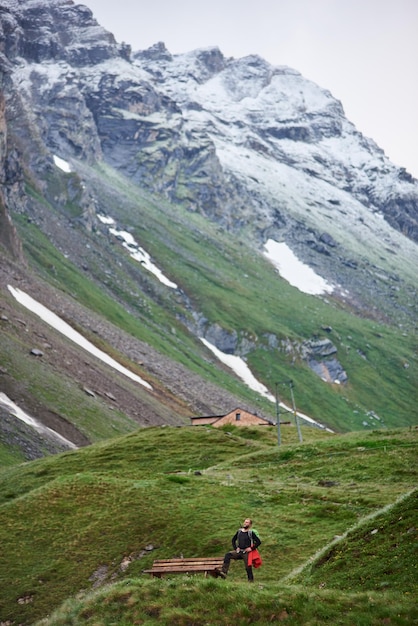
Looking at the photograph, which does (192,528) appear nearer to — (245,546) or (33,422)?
(245,546)

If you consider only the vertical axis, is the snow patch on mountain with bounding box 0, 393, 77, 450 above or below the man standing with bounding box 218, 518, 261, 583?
below

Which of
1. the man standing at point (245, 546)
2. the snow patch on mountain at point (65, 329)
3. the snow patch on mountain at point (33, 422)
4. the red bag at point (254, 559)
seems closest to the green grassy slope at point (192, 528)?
the red bag at point (254, 559)

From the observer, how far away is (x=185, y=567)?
26.5 metres

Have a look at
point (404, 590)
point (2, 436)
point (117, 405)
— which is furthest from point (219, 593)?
point (117, 405)

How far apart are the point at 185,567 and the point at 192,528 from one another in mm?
12053

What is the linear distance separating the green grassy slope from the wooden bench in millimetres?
1872

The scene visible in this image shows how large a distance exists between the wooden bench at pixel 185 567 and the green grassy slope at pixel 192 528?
1872mm

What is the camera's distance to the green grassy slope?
856 inches

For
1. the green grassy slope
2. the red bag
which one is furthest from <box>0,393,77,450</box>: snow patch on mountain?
the red bag

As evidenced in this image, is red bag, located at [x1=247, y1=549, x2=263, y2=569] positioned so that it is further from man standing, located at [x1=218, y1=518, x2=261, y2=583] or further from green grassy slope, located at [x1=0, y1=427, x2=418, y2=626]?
green grassy slope, located at [x1=0, y1=427, x2=418, y2=626]

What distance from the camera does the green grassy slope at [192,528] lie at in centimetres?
2175

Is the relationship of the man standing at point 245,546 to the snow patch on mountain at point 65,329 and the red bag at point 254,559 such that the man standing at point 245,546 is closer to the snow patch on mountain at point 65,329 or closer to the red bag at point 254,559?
the red bag at point 254,559

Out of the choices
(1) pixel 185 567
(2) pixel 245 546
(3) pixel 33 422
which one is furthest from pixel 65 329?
(2) pixel 245 546

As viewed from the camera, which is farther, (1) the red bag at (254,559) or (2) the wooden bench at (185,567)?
(2) the wooden bench at (185,567)
